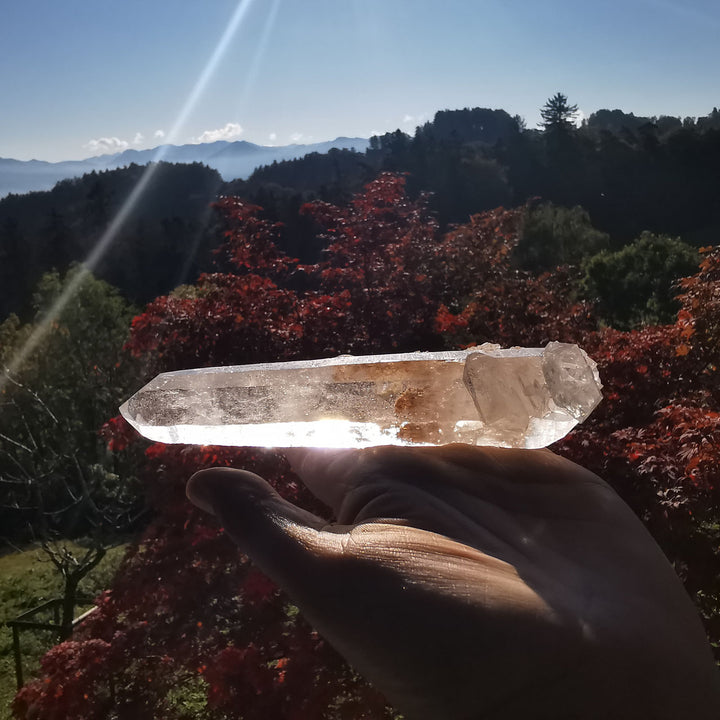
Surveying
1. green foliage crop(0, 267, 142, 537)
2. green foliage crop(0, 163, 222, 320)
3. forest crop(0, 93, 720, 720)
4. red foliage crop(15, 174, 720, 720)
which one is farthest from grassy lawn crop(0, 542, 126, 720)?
green foliage crop(0, 163, 222, 320)

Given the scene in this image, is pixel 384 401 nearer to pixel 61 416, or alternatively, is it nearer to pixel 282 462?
pixel 282 462

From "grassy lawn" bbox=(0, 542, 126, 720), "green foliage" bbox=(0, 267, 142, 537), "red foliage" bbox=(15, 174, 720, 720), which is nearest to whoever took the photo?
"red foliage" bbox=(15, 174, 720, 720)

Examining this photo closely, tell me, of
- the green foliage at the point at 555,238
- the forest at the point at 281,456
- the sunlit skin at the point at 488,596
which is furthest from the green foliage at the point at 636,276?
the sunlit skin at the point at 488,596

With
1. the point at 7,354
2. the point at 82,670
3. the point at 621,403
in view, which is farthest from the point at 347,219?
the point at 7,354

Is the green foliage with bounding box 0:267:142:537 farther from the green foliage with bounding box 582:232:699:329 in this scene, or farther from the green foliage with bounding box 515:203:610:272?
the green foliage with bounding box 515:203:610:272

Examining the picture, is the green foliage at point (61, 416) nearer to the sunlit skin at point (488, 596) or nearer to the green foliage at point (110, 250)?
the sunlit skin at point (488, 596)

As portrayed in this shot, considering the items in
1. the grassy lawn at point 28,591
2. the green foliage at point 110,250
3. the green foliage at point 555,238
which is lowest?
the grassy lawn at point 28,591

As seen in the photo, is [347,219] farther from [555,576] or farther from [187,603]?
[555,576]

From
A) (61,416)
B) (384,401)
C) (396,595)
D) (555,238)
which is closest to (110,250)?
(61,416)
